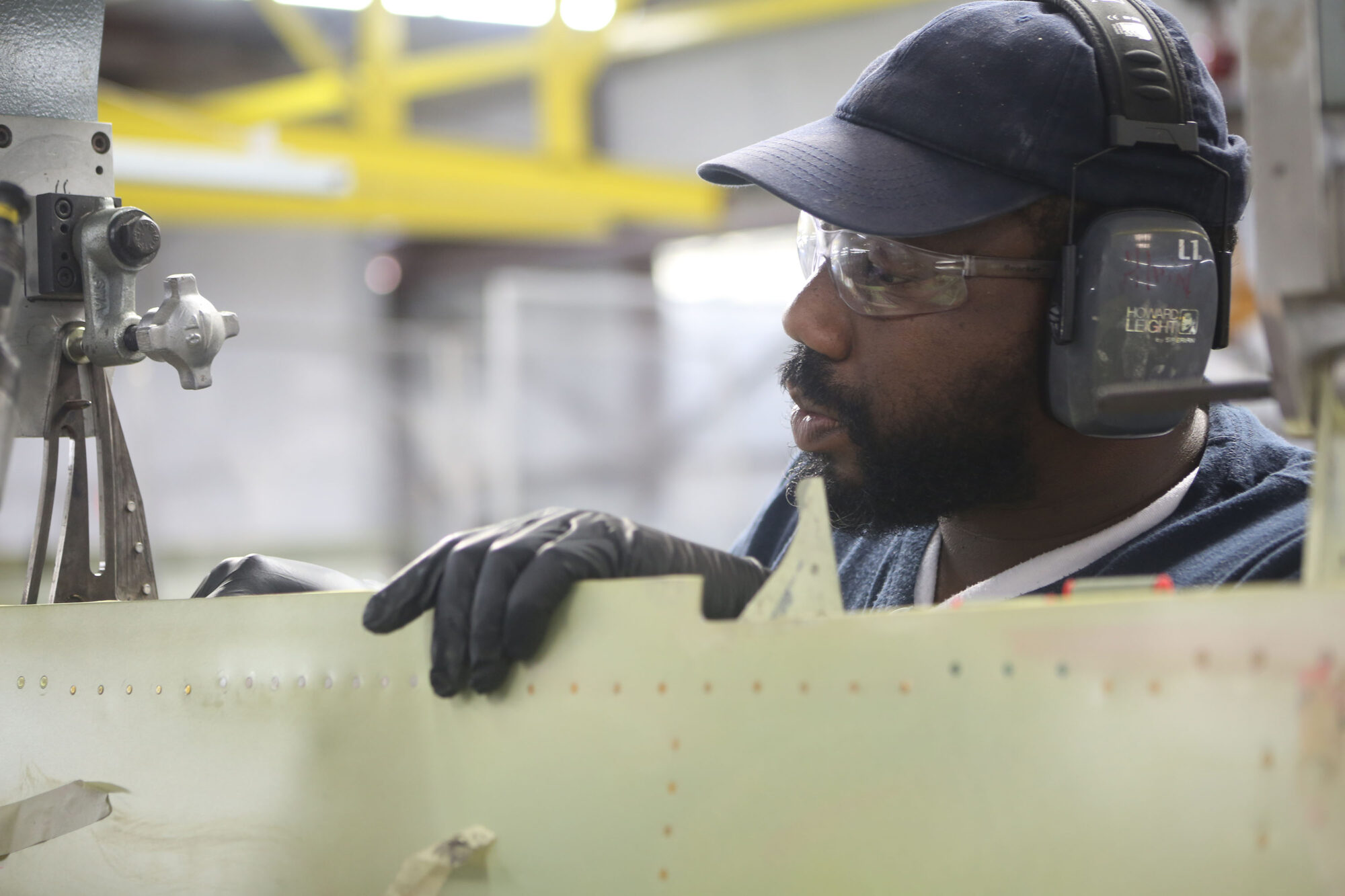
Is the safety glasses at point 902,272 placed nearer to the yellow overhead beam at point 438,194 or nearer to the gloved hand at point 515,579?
the gloved hand at point 515,579

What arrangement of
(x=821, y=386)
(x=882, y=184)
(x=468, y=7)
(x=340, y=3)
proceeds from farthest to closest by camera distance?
(x=340, y=3) < (x=468, y=7) < (x=821, y=386) < (x=882, y=184)

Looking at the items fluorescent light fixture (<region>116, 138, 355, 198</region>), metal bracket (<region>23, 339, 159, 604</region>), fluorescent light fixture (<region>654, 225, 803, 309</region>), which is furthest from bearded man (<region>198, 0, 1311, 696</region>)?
fluorescent light fixture (<region>654, 225, 803, 309</region>)

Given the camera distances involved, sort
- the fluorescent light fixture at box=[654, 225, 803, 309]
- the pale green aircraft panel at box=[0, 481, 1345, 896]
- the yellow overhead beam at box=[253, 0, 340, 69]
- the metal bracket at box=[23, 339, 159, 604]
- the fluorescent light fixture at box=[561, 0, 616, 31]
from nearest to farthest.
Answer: the pale green aircraft panel at box=[0, 481, 1345, 896] < the metal bracket at box=[23, 339, 159, 604] < the yellow overhead beam at box=[253, 0, 340, 69] < the fluorescent light fixture at box=[561, 0, 616, 31] < the fluorescent light fixture at box=[654, 225, 803, 309]

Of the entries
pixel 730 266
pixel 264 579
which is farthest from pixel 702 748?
pixel 730 266

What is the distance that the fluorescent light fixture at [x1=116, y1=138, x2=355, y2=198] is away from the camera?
6.07 metres

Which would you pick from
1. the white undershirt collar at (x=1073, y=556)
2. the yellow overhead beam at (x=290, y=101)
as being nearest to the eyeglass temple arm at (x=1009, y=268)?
the white undershirt collar at (x=1073, y=556)

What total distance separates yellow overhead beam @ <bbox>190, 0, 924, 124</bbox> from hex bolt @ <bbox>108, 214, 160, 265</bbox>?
6.35 metres

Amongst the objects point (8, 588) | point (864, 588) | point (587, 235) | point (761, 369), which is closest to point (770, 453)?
point (761, 369)

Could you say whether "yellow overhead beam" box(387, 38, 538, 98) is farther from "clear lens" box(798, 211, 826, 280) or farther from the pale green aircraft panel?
the pale green aircraft panel

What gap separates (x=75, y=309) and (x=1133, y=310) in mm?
1360

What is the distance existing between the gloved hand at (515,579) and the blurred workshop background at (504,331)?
5.79 m

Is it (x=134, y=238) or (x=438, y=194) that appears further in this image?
(x=438, y=194)

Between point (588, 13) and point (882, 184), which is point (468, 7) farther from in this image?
point (882, 184)

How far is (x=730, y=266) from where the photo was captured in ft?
36.2
